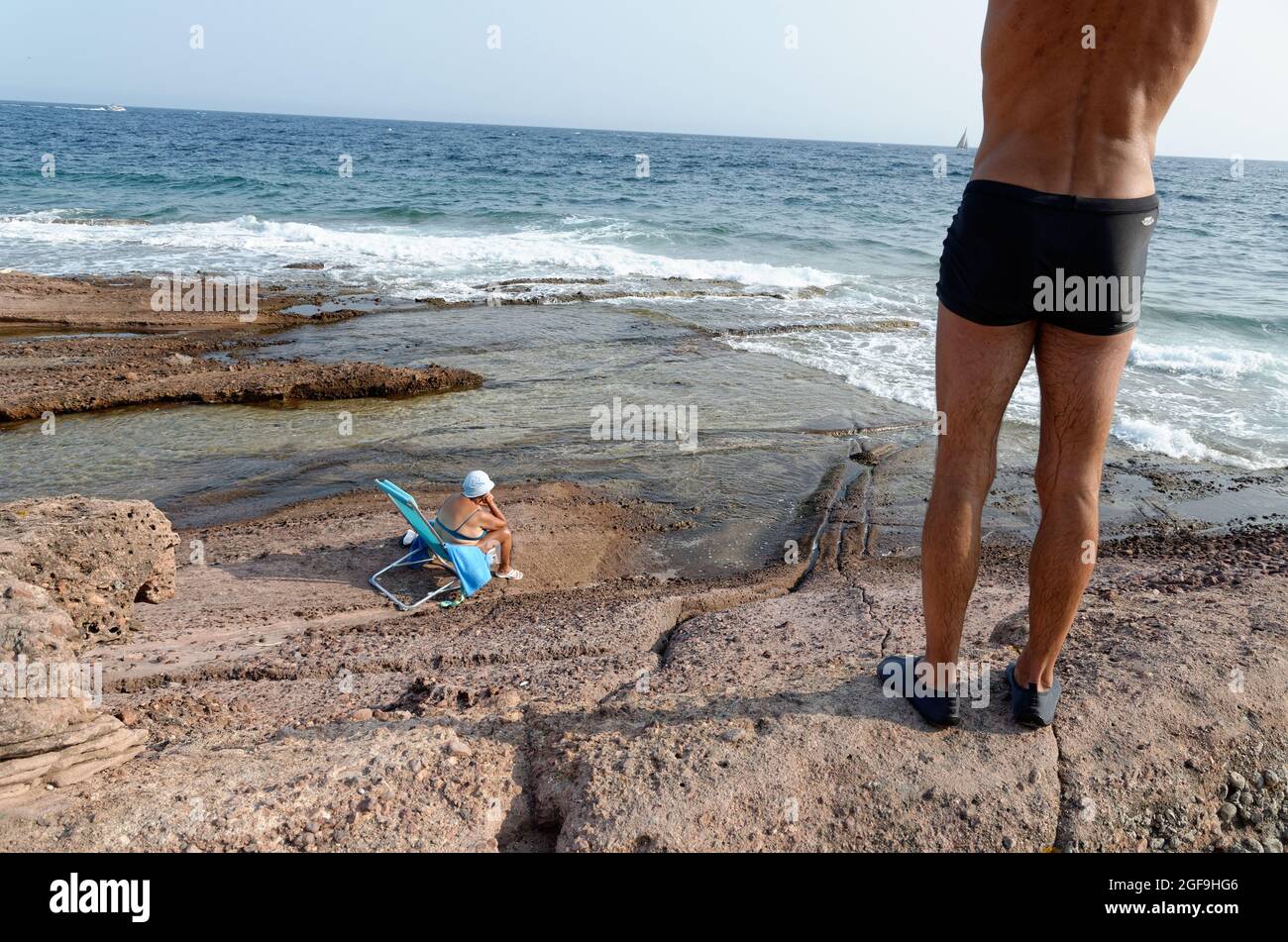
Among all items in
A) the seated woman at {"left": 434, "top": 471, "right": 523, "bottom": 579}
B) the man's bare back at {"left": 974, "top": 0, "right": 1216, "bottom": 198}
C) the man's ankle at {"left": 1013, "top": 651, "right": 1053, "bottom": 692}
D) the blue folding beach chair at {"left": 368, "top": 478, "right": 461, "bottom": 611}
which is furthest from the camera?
the seated woman at {"left": 434, "top": 471, "right": 523, "bottom": 579}

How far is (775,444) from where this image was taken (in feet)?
27.2

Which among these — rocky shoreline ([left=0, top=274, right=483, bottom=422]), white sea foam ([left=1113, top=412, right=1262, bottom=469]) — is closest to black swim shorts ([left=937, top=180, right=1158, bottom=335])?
white sea foam ([left=1113, top=412, right=1262, bottom=469])

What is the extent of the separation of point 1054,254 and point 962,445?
0.55m

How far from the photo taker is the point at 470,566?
5.55 m

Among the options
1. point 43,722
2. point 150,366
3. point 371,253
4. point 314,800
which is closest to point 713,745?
point 314,800

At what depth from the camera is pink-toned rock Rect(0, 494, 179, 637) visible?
439 centimetres

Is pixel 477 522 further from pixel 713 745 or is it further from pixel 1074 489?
pixel 1074 489

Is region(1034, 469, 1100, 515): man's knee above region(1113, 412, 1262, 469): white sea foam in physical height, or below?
above

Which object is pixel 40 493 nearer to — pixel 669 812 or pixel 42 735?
pixel 42 735

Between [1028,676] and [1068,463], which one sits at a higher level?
[1068,463]

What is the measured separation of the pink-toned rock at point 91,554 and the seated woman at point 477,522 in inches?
67.7

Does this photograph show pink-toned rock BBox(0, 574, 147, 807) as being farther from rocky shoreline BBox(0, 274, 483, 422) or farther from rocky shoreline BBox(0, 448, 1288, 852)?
rocky shoreline BBox(0, 274, 483, 422)

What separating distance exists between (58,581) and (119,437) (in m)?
4.40
